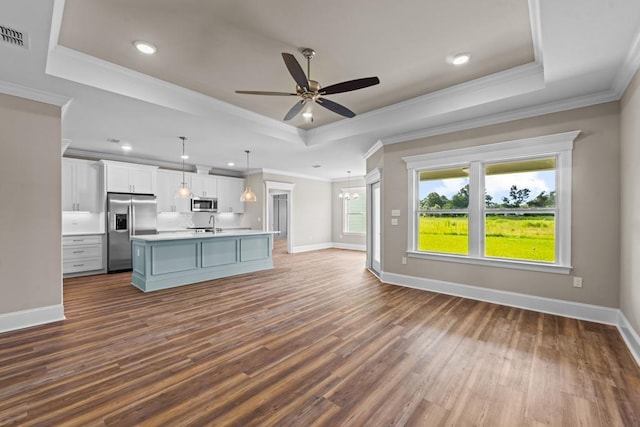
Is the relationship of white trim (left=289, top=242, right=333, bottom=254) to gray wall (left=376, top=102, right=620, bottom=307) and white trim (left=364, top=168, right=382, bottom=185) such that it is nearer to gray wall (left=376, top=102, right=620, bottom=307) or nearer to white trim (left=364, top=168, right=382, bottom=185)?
white trim (left=364, top=168, right=382, bottom=185)

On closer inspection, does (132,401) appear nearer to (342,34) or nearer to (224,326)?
(224,326)

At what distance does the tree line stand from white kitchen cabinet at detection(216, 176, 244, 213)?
607cm

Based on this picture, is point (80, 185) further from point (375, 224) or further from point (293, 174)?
point (375, 224)

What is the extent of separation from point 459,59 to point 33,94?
4826 millimetres

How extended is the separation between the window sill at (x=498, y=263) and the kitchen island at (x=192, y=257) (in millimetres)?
3335

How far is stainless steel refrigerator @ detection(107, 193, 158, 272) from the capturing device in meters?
6.12

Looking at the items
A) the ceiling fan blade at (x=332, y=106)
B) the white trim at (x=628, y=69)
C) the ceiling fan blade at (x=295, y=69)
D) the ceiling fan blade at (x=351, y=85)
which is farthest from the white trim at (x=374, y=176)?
the white trim at (x=628, y=69)

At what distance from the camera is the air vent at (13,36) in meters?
2.20

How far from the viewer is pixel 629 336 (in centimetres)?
271

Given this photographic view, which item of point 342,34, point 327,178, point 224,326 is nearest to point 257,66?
point 342,34

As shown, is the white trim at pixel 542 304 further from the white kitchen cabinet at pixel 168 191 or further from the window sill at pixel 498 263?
the white kitchen cabinet at pixel 168 191

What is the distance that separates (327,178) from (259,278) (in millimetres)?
5619

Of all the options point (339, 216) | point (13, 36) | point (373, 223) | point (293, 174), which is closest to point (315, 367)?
point (13, 36)

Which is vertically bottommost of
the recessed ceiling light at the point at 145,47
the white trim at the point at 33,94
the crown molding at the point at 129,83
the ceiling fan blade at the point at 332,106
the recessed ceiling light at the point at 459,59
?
the ceiling fan blade at the point at 332,106
